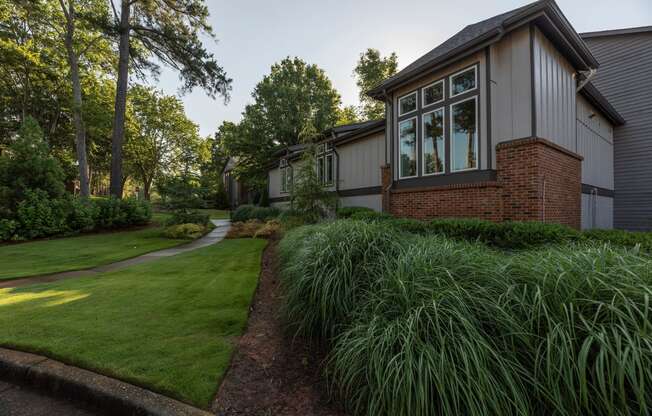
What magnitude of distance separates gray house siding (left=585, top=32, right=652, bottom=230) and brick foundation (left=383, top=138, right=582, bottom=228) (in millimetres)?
5254

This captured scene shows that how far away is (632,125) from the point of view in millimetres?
10094

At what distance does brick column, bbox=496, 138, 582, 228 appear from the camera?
5438 millimetres

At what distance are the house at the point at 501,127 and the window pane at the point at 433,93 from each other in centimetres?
3

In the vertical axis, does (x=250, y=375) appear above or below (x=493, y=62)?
below

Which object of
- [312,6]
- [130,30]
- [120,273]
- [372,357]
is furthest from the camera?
[130,30]

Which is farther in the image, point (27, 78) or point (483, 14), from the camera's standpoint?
point (27, 78)

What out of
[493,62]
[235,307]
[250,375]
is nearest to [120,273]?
[235,307]

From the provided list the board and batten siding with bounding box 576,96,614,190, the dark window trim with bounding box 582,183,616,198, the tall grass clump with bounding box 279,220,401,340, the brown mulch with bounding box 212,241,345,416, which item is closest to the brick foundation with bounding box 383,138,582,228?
the dark window trim with bounding box 582,183,616,198

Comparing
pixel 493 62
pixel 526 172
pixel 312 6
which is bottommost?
pixel 526 172

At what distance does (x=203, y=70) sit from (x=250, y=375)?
50.4 feet

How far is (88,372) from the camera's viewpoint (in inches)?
83.1

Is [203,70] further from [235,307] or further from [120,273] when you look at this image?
[235,307]

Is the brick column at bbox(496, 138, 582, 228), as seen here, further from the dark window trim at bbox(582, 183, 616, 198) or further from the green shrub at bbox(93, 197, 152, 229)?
the green shrub at bbox(93, 197, 152, 229)

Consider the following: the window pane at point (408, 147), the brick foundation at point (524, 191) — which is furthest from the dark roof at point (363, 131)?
the brick foundation at point (524, 191)
